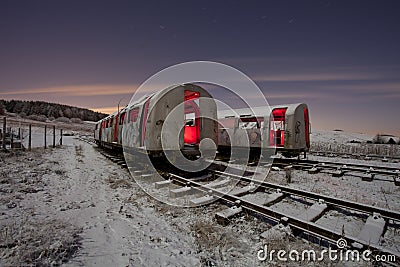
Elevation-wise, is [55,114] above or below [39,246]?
above

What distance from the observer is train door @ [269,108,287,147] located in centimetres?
1248

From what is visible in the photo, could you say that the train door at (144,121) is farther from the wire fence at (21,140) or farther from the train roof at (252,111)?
the wire fence at (21,140)

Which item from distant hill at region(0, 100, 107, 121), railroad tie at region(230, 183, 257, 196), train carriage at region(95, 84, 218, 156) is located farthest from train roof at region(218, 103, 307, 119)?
distant hill at region(0, 100, 107, 121)

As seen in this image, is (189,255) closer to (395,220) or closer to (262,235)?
(262,235)

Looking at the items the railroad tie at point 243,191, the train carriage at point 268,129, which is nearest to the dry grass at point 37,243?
the railroad tie at point 243,191

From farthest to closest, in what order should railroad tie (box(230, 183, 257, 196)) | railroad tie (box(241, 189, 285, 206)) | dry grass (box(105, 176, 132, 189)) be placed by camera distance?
dry grass (box(105, 176, 132, 189))
railroad tie (box(230, 183, 257, 196))
railroad tie (box(241, 189, 285, 206))

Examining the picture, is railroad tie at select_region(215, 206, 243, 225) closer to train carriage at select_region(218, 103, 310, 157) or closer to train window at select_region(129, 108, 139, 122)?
train window at select_region(129, 108, 139, 122)

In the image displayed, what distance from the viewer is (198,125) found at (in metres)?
9.01

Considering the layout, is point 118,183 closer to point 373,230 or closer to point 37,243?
point 37,243

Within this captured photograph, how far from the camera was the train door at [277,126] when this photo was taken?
12484 mm

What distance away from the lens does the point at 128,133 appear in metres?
9.16

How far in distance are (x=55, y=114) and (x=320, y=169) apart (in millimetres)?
125953

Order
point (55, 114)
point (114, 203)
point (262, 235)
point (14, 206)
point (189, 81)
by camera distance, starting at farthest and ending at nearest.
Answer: point (55, 114) < point (189, 81) < point (114, 203) < point (14, 206) < point (262, 235)

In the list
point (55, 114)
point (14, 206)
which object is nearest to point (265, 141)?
point (14, 206)
